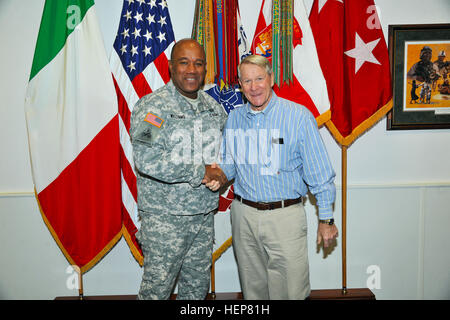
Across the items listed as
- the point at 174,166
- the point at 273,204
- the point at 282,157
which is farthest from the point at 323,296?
the point at 174,166

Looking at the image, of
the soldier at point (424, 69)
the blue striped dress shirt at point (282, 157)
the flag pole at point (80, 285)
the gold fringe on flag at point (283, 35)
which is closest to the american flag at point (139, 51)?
the gold fringe on flag at point (283, 35)

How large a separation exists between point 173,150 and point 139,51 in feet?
2.90

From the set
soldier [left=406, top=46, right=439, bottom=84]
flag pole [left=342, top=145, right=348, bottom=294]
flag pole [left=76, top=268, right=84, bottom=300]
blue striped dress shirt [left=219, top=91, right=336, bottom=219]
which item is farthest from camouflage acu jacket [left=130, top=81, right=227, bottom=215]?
soldier [left=406, top=46, right=439, bottom=84]

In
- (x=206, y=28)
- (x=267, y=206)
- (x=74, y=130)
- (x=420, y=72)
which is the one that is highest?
(x=206, y=28)

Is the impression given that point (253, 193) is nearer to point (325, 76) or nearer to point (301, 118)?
point (301, 118)

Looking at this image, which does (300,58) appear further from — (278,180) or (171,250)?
(171,250)

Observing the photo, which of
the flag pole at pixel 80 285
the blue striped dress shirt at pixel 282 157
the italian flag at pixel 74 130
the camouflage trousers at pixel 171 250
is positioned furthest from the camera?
the flag pole at pixel 80 285

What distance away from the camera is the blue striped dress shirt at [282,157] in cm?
173

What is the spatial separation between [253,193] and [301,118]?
0.49 metres

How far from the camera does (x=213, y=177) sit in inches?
72.6

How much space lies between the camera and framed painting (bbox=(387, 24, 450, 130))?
2.41 m

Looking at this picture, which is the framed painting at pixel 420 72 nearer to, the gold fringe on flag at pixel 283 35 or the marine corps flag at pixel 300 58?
the marine corps flag at pixel 300 58

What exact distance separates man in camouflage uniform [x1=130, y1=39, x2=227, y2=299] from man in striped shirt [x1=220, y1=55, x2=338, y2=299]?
235mm
